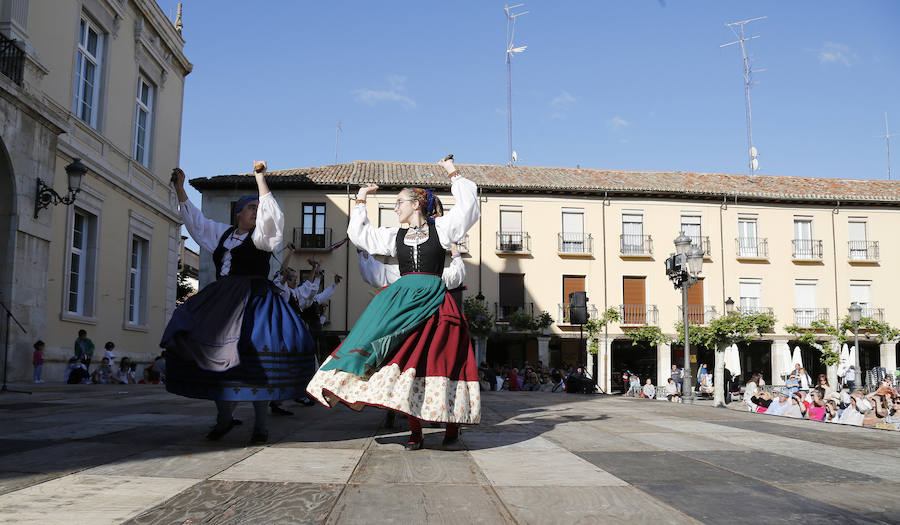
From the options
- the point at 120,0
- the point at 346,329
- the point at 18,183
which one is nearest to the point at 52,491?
the point at 18,183

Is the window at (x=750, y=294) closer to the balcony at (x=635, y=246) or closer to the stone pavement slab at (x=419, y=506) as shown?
the balcony at (x=635, y=246)

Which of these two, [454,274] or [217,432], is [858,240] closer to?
[454,274]

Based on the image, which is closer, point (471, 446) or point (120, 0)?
point (471, 446)

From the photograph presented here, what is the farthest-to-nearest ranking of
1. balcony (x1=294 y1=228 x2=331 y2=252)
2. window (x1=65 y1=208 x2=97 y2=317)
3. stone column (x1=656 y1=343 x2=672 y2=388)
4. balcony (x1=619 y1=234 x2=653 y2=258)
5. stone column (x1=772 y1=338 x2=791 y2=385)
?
balcony (x1=619 y1=234 x2=653 y2=258) → stone column (x1=772 y1=338 x2=791 y2=385) → stone column (x1=656 y1=343 x2=672 y2=388) → balcony (x1=294 y1=228 x2=331 y2=252) → window (x1=65 y1=208 x2=97 y2=317)

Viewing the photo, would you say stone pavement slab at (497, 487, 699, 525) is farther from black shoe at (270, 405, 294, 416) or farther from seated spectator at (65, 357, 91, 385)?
seated spectator at (65, 357, 91, 385)

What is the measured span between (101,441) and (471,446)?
2.04m

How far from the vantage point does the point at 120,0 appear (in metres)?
15.2

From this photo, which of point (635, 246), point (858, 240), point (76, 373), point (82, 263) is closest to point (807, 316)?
point (858, 240)

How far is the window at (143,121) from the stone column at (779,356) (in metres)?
24.8

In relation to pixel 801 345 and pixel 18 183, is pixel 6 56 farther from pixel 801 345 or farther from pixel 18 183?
pixel 801 345

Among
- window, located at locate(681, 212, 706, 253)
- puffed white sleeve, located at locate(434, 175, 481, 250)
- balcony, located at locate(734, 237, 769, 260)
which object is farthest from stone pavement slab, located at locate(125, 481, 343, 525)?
balcony, located at locate(734, 237, 769, 260)

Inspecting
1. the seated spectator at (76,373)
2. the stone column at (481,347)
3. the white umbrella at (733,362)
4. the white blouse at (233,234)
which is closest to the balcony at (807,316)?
the white umbrella at (733,362)

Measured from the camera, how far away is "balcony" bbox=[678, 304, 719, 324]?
28109 millimetres

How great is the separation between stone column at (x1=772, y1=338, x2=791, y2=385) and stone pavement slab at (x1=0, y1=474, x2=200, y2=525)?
29732mm
